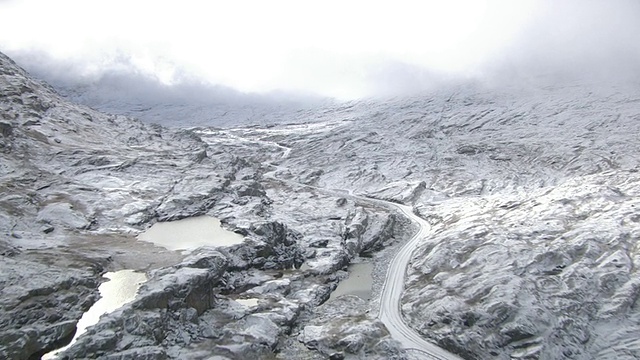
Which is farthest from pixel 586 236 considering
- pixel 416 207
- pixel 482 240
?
pixel 416 207

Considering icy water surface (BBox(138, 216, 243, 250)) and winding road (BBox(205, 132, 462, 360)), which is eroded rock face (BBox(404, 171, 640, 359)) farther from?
icy water surface (BBox(138, 216, 243, 250))

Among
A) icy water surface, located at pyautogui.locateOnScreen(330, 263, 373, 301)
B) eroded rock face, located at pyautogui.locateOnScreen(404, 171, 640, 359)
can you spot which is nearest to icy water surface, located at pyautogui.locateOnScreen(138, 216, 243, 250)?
icy water surface, located at pyautogui.locateOnScreen(330, 263, 373, 301)

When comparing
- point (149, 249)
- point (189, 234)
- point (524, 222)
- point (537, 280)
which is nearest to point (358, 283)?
point (537, 280)

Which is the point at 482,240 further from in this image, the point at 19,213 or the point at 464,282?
the point at 19,213

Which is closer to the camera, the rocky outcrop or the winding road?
the rocky outcrop

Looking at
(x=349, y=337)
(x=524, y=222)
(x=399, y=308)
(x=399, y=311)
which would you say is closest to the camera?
(x=349, y=337)

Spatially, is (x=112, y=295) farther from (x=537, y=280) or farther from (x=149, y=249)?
(x=537, y=280)

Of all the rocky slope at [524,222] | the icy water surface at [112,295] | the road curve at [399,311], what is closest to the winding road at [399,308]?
the road curve at [399,311]
